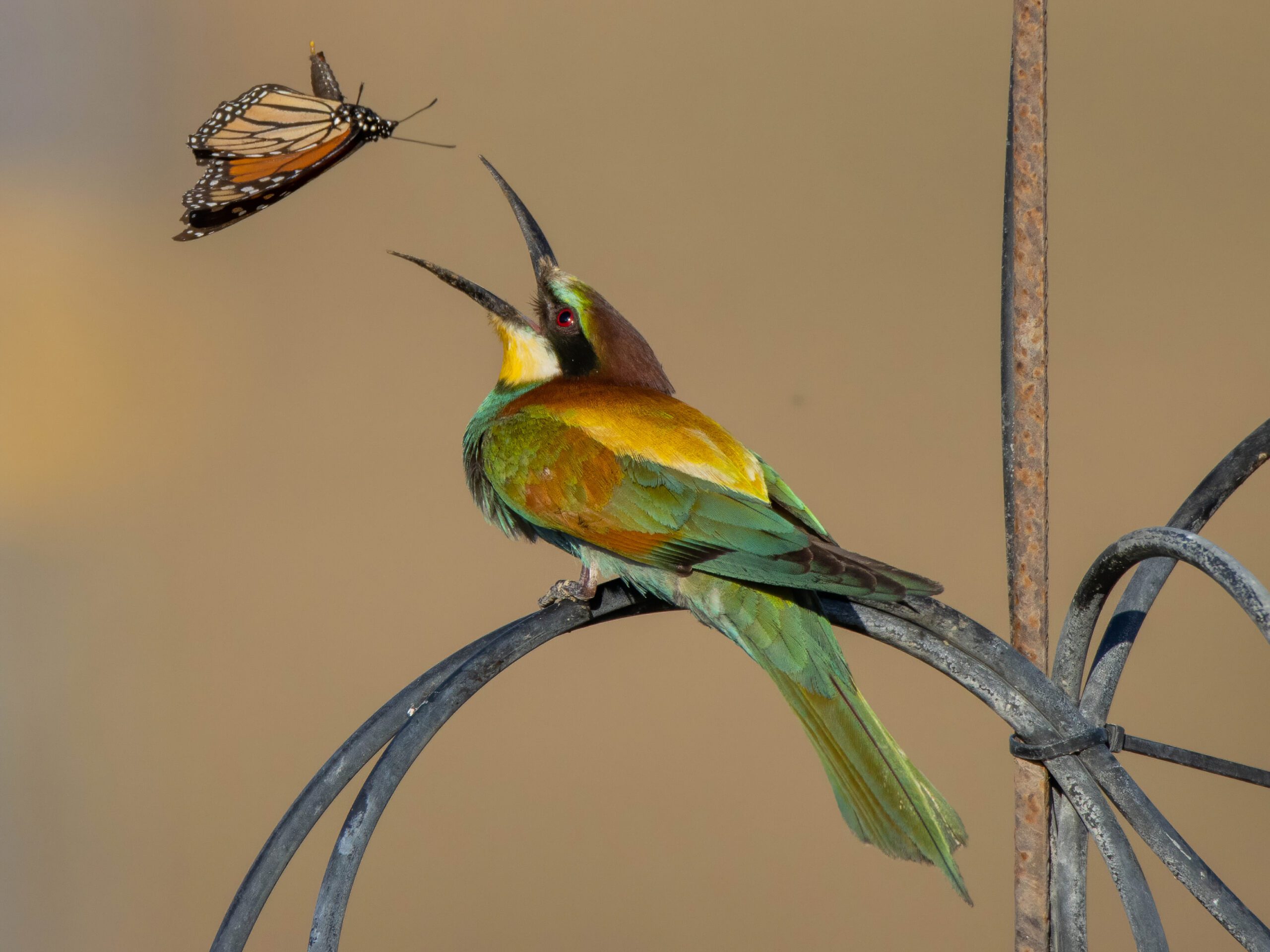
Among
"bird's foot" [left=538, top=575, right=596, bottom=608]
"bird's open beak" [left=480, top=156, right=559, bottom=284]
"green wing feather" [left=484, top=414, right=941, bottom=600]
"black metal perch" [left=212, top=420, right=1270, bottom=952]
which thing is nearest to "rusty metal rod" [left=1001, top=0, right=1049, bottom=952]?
"black metal perch" [left=212, top=420, right=1270, bottom=952]

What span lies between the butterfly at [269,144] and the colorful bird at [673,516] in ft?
0.66

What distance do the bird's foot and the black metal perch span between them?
0.85ft

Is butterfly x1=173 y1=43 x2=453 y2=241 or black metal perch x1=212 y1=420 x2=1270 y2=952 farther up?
butterfly x1=173 y1=43 x2=453 y2=241

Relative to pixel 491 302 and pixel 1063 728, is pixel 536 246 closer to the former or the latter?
pixel 491 302

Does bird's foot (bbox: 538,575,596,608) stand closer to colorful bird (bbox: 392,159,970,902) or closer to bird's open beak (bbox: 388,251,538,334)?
colorful bird (bbox: 392,159,970,902)

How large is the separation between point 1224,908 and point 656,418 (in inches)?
26.9

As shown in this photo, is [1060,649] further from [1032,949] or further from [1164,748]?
[1032,949]

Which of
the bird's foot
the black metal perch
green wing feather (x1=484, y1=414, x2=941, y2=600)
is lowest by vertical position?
the black metal perch

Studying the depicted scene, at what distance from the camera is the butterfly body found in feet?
4.18

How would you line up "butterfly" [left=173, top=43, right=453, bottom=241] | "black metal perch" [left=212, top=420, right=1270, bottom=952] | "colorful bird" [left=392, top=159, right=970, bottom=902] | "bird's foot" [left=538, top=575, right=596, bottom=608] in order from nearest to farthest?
"black metal perch" [left=212, top=420, right=1270, bottom=952] → "colorful bird" [left=392, top=159, right=970, bottom=902] → "bird's foot" [left=538, top=575, right=596, bottom=608] → "butterfly" [left=173, top=43, right=453, bottom=241]

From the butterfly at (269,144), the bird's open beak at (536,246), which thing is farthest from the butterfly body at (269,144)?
the bird's open beak at (536,246)

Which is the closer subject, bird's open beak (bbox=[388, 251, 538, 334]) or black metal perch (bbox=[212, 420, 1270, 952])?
black metal perch (bbox=[212, 420, 1270, 952])

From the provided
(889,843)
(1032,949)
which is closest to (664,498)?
(889,843)

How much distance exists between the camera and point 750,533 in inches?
40.6
